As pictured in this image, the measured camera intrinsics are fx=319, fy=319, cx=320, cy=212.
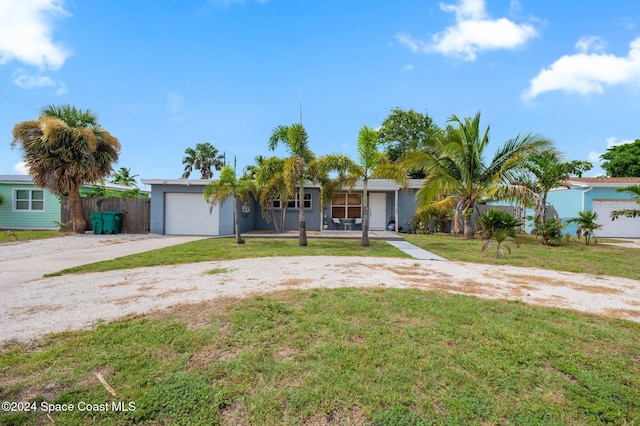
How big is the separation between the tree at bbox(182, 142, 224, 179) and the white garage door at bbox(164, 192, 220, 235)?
2192cm

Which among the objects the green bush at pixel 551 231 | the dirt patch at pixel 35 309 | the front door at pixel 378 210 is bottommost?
the dirt patch at pixel 35 309

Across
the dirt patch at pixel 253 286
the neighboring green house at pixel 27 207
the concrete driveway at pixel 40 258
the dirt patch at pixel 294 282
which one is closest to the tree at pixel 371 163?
the dirt patch at pixel 253 286

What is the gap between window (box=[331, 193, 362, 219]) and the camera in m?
18.1

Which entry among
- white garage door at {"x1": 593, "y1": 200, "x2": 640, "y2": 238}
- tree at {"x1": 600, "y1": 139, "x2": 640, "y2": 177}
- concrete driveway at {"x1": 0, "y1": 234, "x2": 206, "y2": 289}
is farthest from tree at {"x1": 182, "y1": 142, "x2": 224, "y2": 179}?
tree at {"x1": 600, "y1": 139, "x2": 640, "y2": 177}

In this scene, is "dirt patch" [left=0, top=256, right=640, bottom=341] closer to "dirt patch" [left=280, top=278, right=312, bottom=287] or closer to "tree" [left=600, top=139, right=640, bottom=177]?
"dirt patch" [left=280, top=278, right=312, bottom=287]

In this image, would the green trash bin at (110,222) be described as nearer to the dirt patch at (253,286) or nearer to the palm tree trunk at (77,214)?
the palm tree trunk at (77,214)

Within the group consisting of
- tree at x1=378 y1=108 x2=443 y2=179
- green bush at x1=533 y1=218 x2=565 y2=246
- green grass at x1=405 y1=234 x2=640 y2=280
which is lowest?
green grass at x1=405 y1=234 x2=640 y2=280

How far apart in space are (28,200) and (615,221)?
1301 inches

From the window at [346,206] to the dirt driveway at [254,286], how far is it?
34.8 ft

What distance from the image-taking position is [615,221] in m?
17.6

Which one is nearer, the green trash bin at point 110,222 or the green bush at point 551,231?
the green bush at point 551,231

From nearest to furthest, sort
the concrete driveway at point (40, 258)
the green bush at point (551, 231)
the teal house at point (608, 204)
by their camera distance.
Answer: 1. the concrete driveway at point (40, 258)
2. the green bush at point (551, 231)
3. the teal house at point (608, 204)

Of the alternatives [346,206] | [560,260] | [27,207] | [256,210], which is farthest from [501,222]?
[27,207]

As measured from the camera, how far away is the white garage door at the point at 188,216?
1549cm
